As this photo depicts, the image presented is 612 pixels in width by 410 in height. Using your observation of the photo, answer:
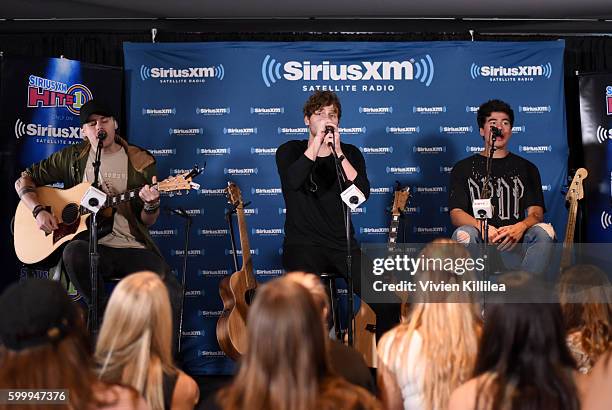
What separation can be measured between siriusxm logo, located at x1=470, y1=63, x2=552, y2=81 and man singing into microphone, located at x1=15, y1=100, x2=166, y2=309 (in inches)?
108

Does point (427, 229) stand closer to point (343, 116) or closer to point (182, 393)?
point (343, 116)

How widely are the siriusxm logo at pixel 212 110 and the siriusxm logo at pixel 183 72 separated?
0.25 m

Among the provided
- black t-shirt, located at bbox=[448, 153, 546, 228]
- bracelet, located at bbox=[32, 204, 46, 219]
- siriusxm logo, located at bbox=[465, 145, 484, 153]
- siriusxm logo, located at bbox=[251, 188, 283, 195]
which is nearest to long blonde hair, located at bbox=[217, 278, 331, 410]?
bracelet, located at bbox=[32, 204, 46, 219]

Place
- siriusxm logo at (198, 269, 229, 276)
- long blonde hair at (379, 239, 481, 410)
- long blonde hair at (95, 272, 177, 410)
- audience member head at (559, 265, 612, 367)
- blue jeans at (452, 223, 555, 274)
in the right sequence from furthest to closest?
siriusxm logo at (198, 269, 229, 276)
blue jeans at (452, 223, 555, 274)
audience member head at (559, 265, 612, 367)
long blonde hair at (379, 239, 481, 410)
long blonde hair at (95, 272, 177, 410)

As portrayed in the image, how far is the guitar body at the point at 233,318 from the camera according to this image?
17.0 ft

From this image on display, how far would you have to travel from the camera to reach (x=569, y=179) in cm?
638

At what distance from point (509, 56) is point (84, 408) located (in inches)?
202

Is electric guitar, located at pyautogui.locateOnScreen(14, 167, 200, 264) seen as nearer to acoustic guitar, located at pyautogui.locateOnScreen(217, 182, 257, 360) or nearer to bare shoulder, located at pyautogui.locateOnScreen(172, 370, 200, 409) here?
acoustic guitar, located at pyautogui.locateOnScreen(217, 182, 257, 360)

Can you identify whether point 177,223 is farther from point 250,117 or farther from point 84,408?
point 84,408

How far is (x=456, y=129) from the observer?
650cm

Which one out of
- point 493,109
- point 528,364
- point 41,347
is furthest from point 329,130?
point 41,347

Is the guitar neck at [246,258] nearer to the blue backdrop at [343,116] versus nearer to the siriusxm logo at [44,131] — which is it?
the blue backdrop at [343,116]

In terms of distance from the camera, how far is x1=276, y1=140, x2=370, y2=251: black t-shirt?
16.9 feet

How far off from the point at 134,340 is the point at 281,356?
0.53 m
